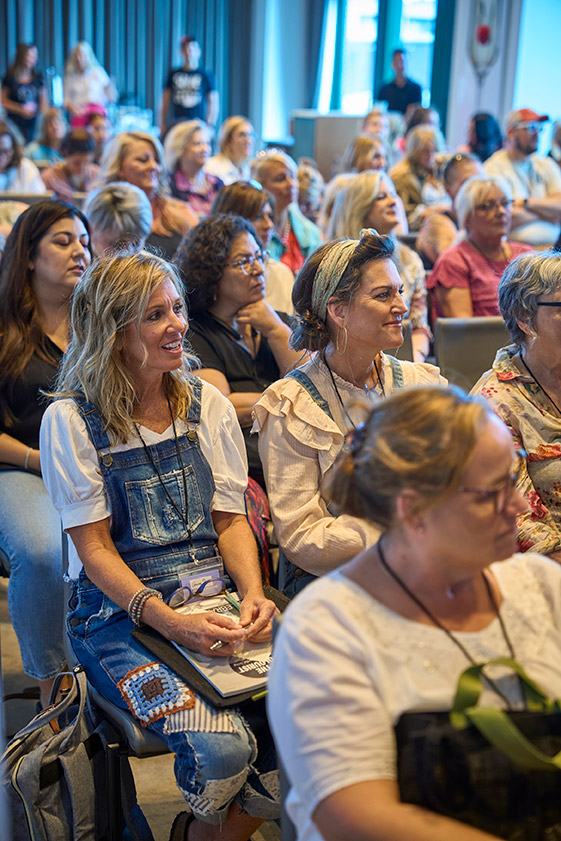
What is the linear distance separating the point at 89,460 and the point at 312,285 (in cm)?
67

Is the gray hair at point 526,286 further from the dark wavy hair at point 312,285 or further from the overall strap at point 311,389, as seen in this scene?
the overall strap at point 311,389

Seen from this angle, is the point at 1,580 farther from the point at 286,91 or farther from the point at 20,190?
the point at 286,91

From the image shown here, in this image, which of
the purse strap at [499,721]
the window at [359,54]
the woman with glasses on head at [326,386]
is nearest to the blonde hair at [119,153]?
the woman with glasses on head at [326,386]

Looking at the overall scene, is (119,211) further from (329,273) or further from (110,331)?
(110,331)

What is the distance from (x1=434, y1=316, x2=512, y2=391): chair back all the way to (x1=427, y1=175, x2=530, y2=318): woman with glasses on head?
0.67m

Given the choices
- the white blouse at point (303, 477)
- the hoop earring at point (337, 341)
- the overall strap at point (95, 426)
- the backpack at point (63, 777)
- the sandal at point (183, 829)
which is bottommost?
the sandal at point (183, 829)

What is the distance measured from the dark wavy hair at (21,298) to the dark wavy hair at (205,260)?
1.10ft

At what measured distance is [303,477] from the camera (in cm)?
193

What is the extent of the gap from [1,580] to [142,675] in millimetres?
1015

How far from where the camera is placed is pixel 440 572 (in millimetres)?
1153

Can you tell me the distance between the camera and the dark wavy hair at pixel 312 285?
2035 mm

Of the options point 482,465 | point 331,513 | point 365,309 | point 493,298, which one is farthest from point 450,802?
point 493,298

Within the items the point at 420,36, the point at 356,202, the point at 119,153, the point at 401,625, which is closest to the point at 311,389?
the point at 401,625

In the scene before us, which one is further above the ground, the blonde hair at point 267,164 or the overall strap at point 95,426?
the blonde hair at point 267,164
